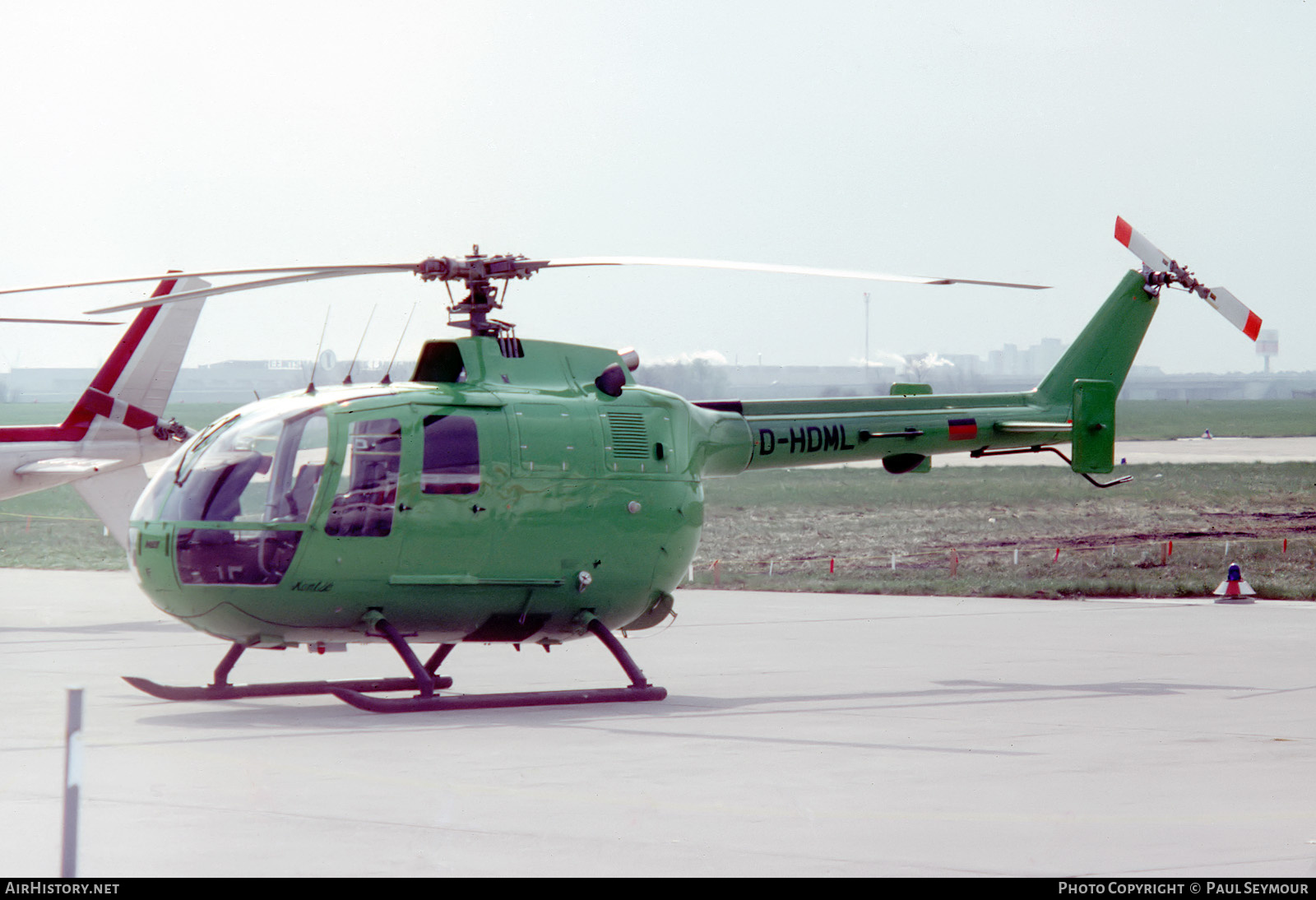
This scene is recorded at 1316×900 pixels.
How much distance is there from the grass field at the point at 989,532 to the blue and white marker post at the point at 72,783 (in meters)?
18.6

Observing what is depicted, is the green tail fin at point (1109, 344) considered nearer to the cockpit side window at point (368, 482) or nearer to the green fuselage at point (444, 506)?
the green fuselage at point (444, 506)

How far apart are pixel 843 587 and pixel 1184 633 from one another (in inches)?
293

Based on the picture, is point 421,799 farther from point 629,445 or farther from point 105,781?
point 629,445

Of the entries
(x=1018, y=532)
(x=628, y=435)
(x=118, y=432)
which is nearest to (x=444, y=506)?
(x=628, y=435)

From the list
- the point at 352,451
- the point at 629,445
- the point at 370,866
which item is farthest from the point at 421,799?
the point at 629,445

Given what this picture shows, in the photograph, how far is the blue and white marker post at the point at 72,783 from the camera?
5387mm

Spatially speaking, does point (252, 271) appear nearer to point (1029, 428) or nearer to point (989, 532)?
point (1029, 428)

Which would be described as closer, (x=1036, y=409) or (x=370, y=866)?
(x=370, y=866)

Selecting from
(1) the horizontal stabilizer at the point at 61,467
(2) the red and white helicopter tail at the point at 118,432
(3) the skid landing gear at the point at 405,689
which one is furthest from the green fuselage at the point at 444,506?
→ (1) the horizontal stabilizer at the point at 61,467

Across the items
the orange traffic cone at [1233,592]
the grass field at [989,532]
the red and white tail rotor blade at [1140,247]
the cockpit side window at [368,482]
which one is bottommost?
the grass field at [989,532]

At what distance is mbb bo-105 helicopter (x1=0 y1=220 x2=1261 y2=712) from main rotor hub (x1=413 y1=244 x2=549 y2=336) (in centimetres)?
2

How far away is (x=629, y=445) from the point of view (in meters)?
12.4

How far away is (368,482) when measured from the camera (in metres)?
11.1

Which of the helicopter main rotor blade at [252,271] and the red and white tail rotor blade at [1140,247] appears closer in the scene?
the helicopter main rotor blade at [252,271]
